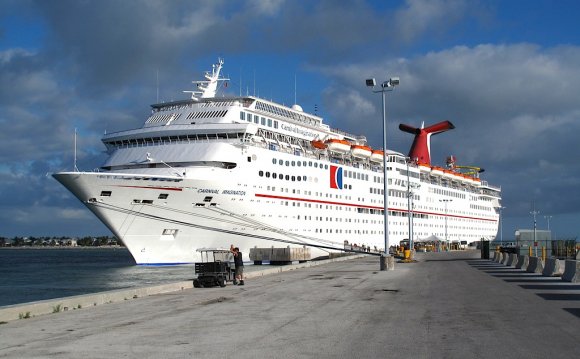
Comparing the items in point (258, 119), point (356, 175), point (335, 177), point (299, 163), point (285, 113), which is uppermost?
point (285, 113)

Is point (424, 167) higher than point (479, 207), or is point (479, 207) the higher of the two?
point (424, 167)

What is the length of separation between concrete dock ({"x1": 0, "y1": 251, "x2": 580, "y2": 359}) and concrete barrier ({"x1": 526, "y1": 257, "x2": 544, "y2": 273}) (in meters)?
8.87

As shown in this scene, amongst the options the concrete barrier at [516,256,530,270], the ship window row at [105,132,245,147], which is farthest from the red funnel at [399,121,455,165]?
the concrete barrier at [516,256,530,270]

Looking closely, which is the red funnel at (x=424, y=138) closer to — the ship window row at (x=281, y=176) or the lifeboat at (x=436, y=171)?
the lifeboat at (x=436, y=171)

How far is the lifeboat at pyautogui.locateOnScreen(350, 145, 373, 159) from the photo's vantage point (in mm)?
57688

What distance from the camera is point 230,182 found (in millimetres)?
41125

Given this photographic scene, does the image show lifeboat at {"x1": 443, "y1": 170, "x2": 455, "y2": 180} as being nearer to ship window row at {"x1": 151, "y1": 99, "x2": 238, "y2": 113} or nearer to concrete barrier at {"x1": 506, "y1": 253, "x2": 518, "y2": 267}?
ship window row at {"x1": 151, "y1": 99, "x2": 238, "y2": 113}

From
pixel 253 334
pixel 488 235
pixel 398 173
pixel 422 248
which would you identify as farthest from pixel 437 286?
pixel 488 235

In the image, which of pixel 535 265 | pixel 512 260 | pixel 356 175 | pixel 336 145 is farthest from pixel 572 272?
pixel 356 175

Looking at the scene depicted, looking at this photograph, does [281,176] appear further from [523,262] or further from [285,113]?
[523,262]

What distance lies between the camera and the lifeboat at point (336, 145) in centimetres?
5391

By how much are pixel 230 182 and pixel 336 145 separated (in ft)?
51.2

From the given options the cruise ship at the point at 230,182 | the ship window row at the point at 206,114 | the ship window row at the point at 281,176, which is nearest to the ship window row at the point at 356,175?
the cruise ship at the point at 230,182

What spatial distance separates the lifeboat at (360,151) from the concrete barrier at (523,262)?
1020 inches
